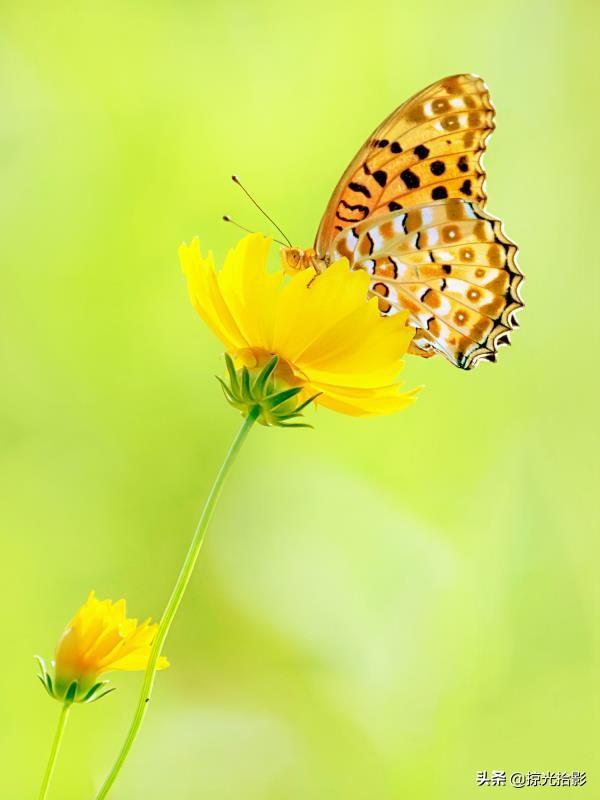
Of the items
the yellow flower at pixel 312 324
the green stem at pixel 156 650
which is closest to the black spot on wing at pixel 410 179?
the yellow flower at pixel 312 324

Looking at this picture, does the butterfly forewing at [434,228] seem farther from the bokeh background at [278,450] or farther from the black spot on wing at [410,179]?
the bokeh background at [278,450]

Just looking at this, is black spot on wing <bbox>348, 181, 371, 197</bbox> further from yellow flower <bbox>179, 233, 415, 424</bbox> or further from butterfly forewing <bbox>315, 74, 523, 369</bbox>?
yellow flower <bbox>179, 233, 415, 424</bbox>

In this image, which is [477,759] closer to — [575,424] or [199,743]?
[199,743]

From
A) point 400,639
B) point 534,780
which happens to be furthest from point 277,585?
point 534,780

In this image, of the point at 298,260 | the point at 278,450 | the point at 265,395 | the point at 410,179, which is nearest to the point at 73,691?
the point at 265,395

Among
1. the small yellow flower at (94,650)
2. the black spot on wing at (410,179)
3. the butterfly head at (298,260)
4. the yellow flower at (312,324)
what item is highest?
the black spot on wing at (410,179)

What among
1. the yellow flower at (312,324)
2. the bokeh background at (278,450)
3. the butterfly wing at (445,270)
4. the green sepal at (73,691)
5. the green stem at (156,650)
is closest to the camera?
the green stem at (156,650)

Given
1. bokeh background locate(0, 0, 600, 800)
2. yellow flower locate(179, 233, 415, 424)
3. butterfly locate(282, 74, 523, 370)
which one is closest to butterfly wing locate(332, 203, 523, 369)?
butterfly locate(282, 74, 523, 370)
